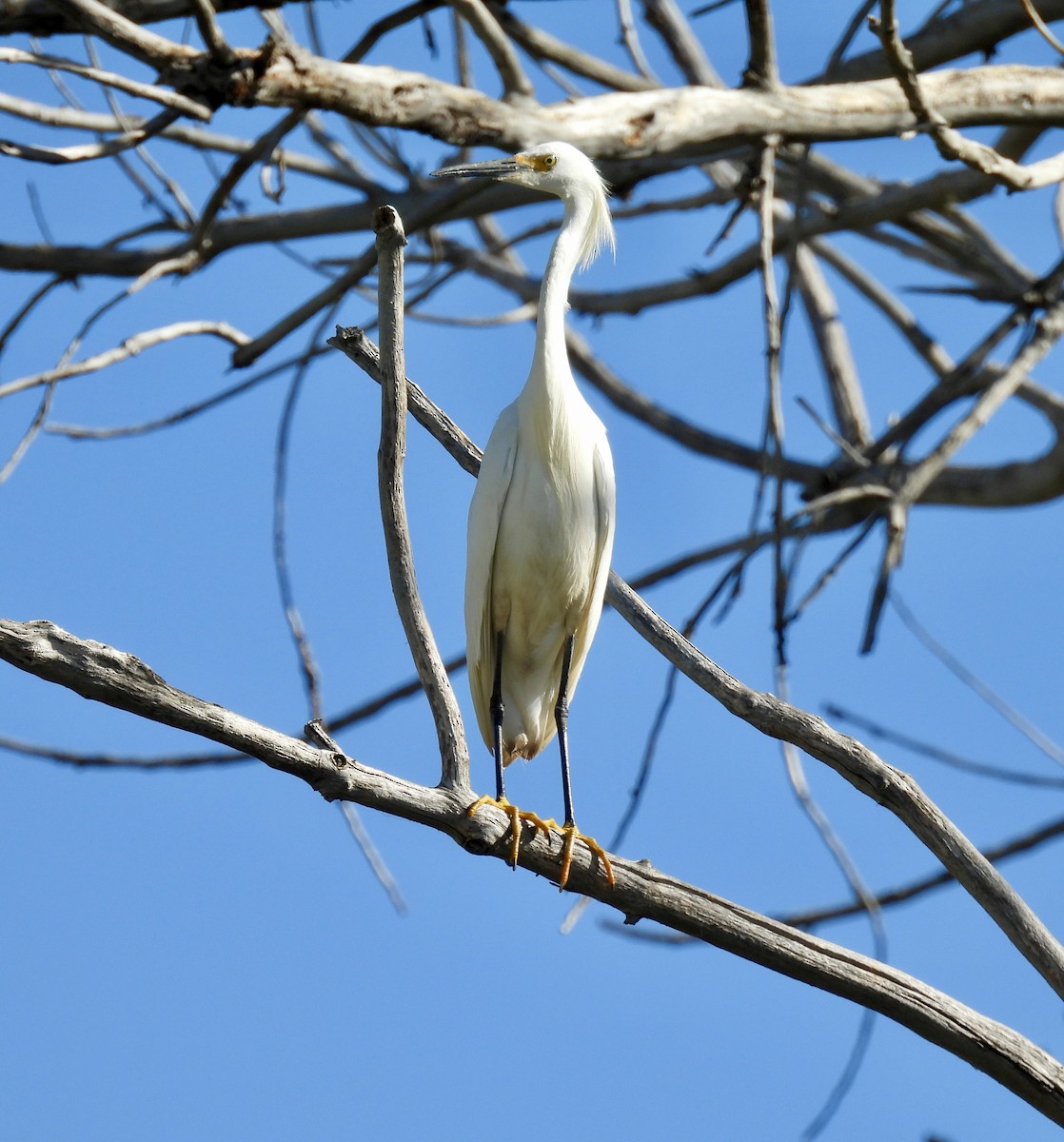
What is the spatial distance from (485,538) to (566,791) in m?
0.77

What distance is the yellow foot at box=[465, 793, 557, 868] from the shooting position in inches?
114

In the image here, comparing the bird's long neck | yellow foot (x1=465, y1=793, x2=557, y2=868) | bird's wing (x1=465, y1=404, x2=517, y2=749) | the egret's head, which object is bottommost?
yellow foot (x1=465, y1=793, x2=557, y2=868)

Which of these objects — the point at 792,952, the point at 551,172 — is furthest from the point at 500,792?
the point at 551,172

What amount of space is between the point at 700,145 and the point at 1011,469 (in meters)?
2.62

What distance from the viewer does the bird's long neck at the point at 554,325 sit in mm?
4055

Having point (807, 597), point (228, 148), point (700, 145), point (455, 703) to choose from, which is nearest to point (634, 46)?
point (700, 145)

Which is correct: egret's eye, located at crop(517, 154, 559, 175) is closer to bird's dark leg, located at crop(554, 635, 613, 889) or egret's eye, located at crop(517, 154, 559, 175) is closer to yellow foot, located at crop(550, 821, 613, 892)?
bird's dark leg, located at crop(554, 635, 613, 889)

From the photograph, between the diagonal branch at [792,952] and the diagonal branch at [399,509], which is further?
the diagonal branch at [792,952]

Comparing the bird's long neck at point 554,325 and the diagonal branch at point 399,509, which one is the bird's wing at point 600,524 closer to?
the bird's long neck at point 554,325

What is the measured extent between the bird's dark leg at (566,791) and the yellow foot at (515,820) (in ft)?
0.20

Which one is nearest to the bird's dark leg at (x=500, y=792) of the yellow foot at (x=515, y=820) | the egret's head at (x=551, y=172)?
the yellow foot at (x=515, y=820)

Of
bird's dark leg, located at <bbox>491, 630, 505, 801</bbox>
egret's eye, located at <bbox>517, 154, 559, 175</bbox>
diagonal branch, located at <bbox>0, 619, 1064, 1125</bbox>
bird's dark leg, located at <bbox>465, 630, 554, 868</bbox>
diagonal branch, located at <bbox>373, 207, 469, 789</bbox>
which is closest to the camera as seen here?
diagonal branch, located at <bbox>373, 207, 469, 789</bbox>

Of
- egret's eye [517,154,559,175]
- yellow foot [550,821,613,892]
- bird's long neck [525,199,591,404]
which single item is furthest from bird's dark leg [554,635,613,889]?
egret's eye [517,154,559,175]

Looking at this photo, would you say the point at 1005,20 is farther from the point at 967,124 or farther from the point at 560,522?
the point at 560,522
